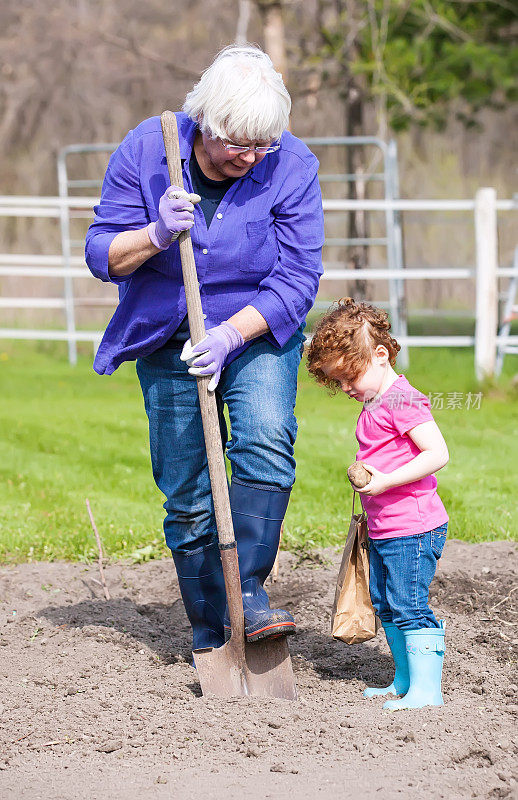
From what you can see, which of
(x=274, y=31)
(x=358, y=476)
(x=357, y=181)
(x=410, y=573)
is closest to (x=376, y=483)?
(x=358, y=476)

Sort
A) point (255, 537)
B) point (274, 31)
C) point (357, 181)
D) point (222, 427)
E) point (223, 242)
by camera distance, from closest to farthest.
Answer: point (223, 242) → point (255, 537) → point (222, 427) → point (274, 31) → point (357, 181)

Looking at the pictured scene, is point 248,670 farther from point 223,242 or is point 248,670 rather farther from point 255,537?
point 223,242

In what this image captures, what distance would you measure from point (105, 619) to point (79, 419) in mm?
4203

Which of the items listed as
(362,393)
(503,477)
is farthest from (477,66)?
(362,393)

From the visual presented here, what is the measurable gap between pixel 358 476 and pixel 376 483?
0.22 feet

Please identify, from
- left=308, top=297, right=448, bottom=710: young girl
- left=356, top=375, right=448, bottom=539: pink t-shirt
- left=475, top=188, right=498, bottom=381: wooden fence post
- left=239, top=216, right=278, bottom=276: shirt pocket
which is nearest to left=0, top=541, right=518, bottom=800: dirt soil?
left=308, top=297, right=448, bottom=710: young girl

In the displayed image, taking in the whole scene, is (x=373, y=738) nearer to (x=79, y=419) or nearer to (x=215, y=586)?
(x=215, y=586)

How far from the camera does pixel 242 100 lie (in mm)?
2943

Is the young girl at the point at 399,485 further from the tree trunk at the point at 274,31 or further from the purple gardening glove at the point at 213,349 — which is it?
the tree trunk at the point at 274,31

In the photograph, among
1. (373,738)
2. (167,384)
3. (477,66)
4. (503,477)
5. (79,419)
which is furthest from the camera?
(477,66)

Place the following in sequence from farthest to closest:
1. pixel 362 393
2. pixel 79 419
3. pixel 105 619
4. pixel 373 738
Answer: pixel 79 419 < pixel 105 619 < pixel 362 393 < pixel 373 738

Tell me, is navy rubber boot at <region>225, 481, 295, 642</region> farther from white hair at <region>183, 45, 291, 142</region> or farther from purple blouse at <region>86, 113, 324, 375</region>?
white hair at <region>183, 45, 291, 142</region>

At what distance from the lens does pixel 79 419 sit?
816cm

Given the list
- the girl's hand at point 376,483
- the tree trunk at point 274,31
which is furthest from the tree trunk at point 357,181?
the girl's hand at point 376,483
